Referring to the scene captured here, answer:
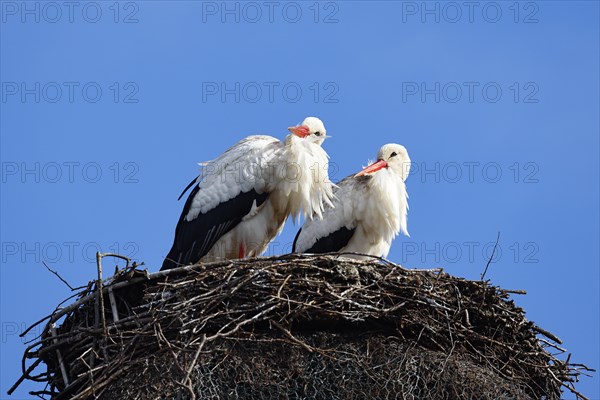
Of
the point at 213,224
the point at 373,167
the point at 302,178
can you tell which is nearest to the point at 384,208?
the point at 373,167

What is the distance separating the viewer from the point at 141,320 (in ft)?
19.5

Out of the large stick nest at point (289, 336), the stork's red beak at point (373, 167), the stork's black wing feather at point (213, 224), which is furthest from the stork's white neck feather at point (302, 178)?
the large stick nest at point (289, 336)

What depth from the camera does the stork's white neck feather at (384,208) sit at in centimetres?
749

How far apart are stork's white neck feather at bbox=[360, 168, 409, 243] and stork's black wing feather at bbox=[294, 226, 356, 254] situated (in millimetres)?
130

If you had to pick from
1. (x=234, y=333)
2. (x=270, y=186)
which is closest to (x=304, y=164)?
(x=270, y=186)

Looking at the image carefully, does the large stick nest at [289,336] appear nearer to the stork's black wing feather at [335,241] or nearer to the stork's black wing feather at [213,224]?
the stork's black wing feather at [213,224]

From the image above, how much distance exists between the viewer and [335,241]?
7.59m

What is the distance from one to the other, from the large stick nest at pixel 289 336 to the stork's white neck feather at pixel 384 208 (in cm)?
106

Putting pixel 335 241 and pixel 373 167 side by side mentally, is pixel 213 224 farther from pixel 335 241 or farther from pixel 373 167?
pixel 373 167

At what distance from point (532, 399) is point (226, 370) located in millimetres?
1795

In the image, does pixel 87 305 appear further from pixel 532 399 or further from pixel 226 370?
pixel 532 399

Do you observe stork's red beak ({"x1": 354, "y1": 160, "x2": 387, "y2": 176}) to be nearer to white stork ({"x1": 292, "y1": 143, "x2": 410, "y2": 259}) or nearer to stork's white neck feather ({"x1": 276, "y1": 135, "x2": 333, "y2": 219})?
white stork ({"x1": 292, "y1": 143, "x2": 410, "y2": 259})

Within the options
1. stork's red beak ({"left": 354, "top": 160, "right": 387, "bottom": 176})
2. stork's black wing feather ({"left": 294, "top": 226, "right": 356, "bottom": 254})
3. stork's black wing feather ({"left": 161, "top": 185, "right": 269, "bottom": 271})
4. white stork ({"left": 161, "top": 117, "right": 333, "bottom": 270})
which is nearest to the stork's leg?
white stork ({"left": 161, "top": 117, "right": 333, "bottom": 270})

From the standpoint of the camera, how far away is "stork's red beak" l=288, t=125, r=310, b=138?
24.2 feet
